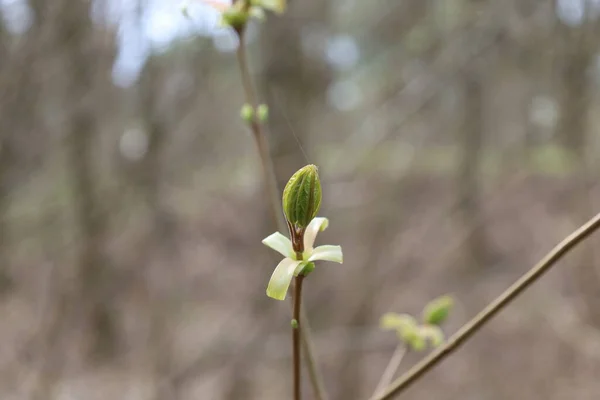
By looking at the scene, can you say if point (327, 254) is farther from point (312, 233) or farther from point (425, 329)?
point (425, 329)

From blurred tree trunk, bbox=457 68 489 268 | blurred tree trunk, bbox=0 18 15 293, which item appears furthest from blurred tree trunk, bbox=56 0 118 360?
blurred tree trunk, bbox=457 68 489 268

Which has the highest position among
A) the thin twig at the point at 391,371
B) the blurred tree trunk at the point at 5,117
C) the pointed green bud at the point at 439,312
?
the blurred tree trunk at the point at 5,117

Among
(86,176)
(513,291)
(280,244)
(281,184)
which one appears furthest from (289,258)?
(86,176)

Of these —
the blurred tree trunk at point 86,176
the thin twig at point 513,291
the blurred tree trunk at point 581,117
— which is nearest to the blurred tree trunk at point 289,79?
the blurred tree trunk at point 86,176

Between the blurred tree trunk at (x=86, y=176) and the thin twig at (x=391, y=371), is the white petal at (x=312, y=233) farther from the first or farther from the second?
the blurred tree trunk at (x=86, y=176)

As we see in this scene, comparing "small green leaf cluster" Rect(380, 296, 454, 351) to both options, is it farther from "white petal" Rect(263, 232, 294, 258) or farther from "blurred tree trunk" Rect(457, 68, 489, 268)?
"blurred tree trunk" Rect(457, 68, 489, 268)

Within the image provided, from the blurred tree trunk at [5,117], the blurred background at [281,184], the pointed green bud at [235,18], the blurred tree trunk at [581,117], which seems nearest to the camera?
the pointed green bud at [235,18]

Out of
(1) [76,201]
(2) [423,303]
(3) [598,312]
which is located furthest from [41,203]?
(3) [598,312]

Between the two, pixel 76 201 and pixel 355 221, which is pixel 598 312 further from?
pixel 76 201
